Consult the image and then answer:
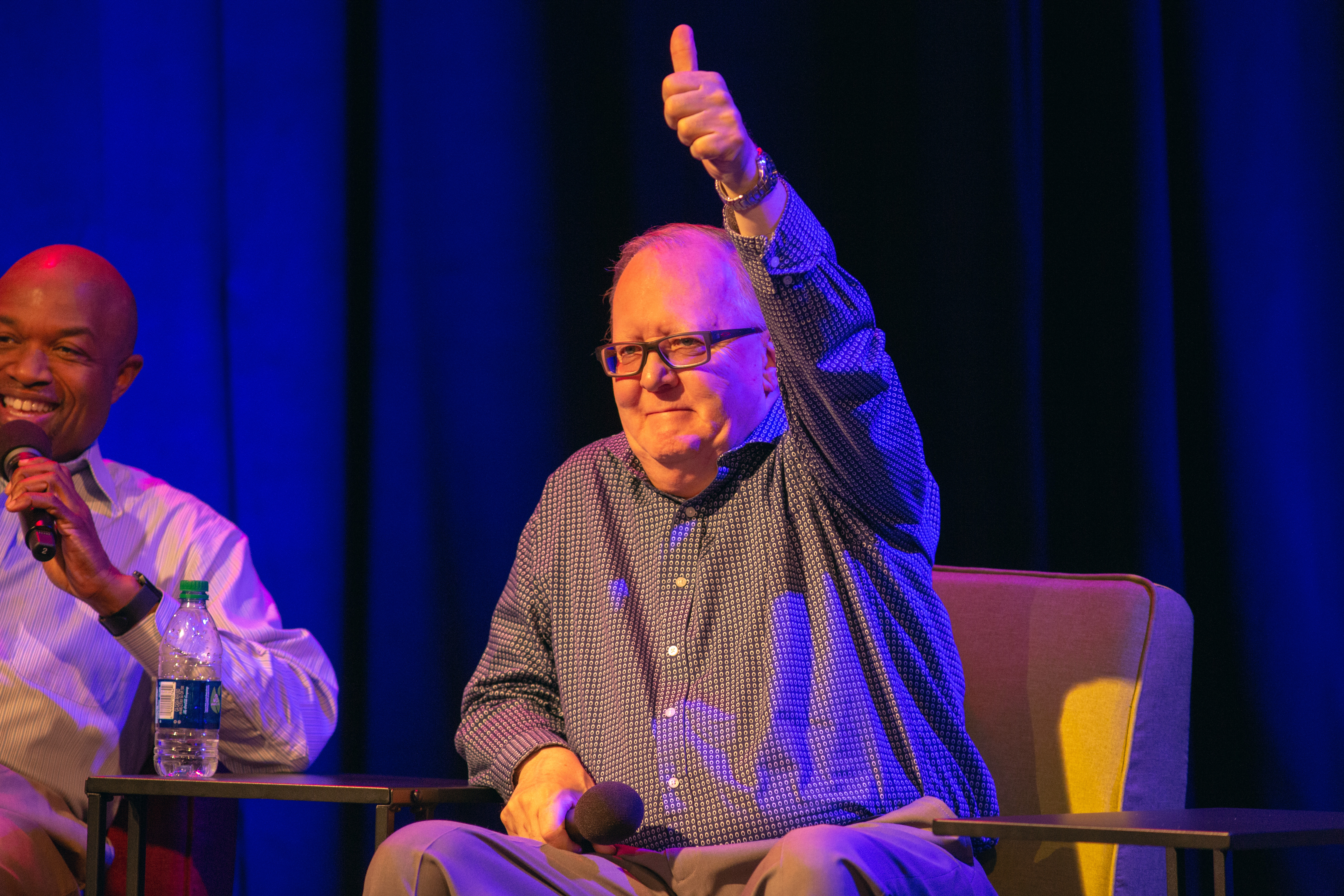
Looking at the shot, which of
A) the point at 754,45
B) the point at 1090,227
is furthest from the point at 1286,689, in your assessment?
the point at 754,45

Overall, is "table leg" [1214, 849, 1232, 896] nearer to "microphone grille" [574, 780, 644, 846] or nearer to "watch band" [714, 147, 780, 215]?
"microphone grille" [574, 780, 644, 846]

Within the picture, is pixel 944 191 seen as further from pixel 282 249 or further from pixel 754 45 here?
pixel 282 249

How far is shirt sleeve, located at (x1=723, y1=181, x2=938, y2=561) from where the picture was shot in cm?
150

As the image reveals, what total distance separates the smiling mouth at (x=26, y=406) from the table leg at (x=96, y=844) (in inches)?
27.4

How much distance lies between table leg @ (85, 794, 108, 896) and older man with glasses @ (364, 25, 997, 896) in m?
0.49

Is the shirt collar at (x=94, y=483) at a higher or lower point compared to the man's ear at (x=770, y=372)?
lower

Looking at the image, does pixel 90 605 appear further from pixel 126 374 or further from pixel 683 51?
pixel 683 51

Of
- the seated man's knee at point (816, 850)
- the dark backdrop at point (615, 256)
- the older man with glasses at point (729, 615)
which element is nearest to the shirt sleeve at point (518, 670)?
the older man with glasses at point (729, 615)

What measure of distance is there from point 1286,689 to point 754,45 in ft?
4.72

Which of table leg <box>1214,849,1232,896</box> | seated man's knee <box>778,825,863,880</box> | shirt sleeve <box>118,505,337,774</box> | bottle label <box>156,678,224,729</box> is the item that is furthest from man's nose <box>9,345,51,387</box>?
table leg <box>1214,849,1232,896</box>

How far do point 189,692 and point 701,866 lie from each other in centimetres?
79

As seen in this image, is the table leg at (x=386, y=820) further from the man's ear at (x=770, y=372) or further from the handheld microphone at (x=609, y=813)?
the man's ear at (x=770, y=372)

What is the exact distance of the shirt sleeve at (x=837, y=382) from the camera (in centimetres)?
150

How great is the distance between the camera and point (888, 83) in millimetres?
2338
